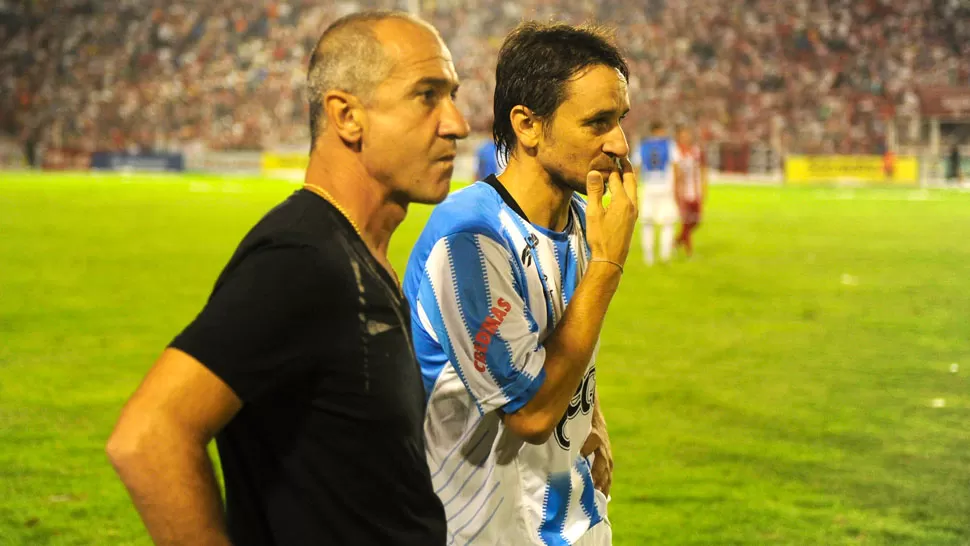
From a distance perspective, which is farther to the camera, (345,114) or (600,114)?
(600,114)

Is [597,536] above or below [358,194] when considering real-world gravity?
below

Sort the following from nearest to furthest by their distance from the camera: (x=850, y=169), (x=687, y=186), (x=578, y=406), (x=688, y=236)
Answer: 1. (x=578, y=406)
2. (x=687, y=186)
3. (x=688, y=236)
4. (x=850, y=169)

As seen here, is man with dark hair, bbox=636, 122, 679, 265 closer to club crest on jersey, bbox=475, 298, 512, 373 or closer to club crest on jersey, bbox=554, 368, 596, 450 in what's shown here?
club crest on jersey, bbox=554, 368, 596, 450

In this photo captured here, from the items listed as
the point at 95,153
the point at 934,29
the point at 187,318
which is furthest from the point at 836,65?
the point at 187,318

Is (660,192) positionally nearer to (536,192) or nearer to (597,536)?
(597,536)

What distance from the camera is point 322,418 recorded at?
6.28 feet

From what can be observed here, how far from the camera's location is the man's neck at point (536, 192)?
3021mm

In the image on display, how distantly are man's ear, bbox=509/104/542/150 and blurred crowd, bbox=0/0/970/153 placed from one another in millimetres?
41626

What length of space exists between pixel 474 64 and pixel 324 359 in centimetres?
5098

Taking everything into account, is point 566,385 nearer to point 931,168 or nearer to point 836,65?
point 931,168

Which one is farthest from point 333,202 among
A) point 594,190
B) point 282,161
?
point 282,161

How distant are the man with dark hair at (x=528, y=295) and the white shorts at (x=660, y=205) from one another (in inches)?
579

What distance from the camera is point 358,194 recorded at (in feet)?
6.95

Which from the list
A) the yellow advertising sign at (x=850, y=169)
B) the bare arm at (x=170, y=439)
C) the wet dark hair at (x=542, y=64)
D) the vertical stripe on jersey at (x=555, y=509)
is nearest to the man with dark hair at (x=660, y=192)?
the wet dark hair at (x=542, y=64)
